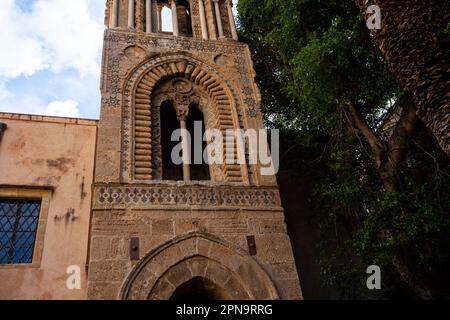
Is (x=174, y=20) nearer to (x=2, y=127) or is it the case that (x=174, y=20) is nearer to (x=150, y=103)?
(x=150, y=103)

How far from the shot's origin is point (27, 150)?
27.2 ft

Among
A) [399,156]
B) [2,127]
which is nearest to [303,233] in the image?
[399,156]

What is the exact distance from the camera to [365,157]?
7738mm

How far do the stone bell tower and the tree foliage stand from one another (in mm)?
1304

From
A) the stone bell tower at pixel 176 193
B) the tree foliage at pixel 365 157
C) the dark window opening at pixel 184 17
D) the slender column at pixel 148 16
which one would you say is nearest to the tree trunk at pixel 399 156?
the tree foliage at pixel 365 157

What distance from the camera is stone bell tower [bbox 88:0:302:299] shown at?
19.5ft

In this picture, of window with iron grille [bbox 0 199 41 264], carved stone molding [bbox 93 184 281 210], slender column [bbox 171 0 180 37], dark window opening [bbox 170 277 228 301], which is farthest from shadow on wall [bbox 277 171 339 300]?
window with iron grille [bbox 0 199 41 264]

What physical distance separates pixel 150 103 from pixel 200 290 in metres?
3.93

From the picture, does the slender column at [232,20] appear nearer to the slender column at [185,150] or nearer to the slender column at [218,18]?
the slender column at [218,18]

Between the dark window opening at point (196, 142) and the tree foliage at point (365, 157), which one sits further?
the dark window opening at point (196, 142)

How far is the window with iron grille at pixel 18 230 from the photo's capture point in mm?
7305

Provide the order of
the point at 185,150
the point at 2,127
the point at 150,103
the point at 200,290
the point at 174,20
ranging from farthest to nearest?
the point at 174,20, the point at 2,127, the point at 150,103, the point at 185,150, the point at 200,290

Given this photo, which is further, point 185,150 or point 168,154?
point 168,154

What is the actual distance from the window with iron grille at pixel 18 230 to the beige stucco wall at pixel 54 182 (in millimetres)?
319
